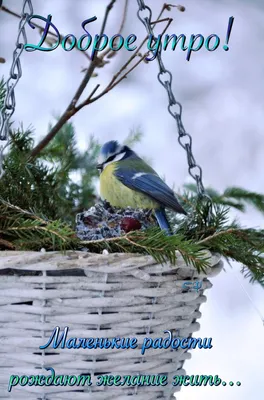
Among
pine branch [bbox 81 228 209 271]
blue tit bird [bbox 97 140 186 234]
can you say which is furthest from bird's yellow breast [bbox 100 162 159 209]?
pine branch [bbox 81 228 209 271]

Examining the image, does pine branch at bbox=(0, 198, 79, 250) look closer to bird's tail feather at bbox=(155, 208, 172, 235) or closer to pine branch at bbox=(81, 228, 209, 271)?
pine branch at bbox=(81, 228, 209, 271)

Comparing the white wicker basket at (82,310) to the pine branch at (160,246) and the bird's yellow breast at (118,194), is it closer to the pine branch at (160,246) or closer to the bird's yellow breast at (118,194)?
the pine branch at (160,246)

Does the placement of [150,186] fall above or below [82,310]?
above

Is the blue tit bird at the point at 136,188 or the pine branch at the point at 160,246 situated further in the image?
the blue tit bird at the point at 136,188

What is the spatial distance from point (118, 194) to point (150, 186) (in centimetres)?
5

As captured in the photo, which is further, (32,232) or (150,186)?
(150,186)

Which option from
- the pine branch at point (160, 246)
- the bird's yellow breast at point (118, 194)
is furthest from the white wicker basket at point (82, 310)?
the bird's yellow breast at point (118, 194)

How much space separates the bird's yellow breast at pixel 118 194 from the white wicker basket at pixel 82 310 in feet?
0.42

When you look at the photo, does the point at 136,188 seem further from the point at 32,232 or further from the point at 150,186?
the point at 32,232

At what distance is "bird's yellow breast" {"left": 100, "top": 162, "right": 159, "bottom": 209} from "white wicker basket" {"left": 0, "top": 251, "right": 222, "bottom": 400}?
128mm

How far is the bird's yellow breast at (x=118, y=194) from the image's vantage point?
0.81 m

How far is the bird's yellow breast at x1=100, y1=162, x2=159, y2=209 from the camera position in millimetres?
806

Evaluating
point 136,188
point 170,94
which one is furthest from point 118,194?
point 170,94

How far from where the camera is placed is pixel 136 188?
81 centimetres
